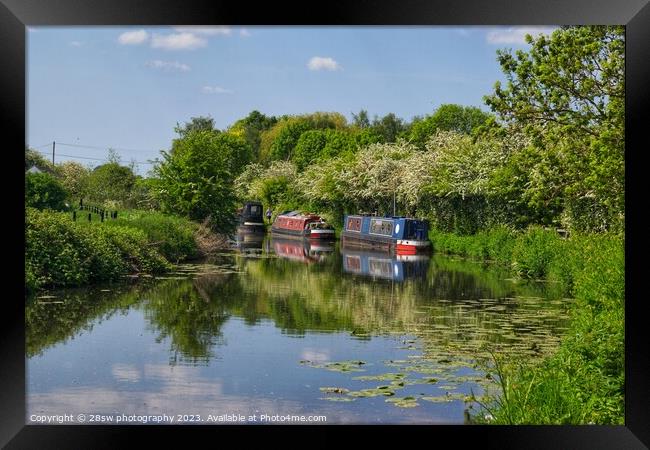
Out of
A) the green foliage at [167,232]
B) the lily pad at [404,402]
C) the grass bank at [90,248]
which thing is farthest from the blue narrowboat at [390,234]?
the lily pad at [404,402]

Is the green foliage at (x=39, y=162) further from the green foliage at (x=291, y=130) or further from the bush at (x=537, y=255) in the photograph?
the green foliage at (x=291, y=130)

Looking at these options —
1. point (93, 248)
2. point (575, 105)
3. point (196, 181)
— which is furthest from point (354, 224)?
point (575, 105)

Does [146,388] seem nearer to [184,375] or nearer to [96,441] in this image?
[184,375]

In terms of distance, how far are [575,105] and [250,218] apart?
35.4 meters

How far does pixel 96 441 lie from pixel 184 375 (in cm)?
406

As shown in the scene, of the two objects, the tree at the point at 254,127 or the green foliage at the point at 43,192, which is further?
the tree at the point at 254,127

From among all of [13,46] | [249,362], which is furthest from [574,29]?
[13,46]

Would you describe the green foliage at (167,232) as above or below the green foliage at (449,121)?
below

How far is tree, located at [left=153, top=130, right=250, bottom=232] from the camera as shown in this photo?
2827 centimetres

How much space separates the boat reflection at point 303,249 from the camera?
31.1 m

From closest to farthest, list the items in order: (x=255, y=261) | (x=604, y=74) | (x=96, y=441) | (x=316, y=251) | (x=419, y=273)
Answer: (x=96, y=441)
(x=604, y=74)
(x=419, y=273)
(x=255, y=261)
(x=316, y=251)

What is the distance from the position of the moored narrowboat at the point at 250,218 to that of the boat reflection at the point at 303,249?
7.30 ft

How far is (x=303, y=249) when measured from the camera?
36281mm

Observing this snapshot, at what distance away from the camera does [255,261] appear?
27688 millimetres
